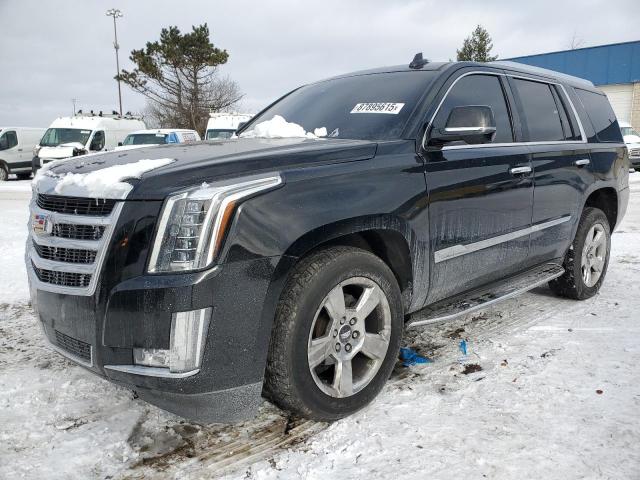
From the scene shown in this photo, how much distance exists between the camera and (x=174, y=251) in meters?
2.08

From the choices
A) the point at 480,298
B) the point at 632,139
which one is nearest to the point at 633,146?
the point at 632,139

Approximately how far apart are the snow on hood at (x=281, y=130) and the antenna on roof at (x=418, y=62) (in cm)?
82

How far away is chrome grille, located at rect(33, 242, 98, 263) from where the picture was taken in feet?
7.29

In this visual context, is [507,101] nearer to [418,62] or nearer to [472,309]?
[418,62]

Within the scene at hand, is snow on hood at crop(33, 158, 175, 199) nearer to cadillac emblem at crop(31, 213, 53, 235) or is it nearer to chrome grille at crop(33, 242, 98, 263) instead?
cadillac emblem at crop(31, 213, 53, 235)

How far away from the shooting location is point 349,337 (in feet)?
8.61

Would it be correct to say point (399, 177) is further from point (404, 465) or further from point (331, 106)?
point (404, 465)

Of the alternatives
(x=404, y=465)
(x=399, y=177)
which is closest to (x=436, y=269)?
(x=399, y=177)

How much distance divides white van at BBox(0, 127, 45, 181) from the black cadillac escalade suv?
67.6 ft

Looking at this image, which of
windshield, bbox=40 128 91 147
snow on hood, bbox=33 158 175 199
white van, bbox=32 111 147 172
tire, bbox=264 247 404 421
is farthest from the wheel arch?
windshield, bbox=40 128 91 147

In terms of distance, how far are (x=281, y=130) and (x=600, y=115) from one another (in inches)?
125

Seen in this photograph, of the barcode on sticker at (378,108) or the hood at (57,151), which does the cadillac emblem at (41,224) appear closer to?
the barcode on sticker at (378,108)

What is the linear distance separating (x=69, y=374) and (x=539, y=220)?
129 inches

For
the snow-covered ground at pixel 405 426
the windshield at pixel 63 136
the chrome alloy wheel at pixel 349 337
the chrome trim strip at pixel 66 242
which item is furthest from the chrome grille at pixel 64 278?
the windshield at pixel 63 136
